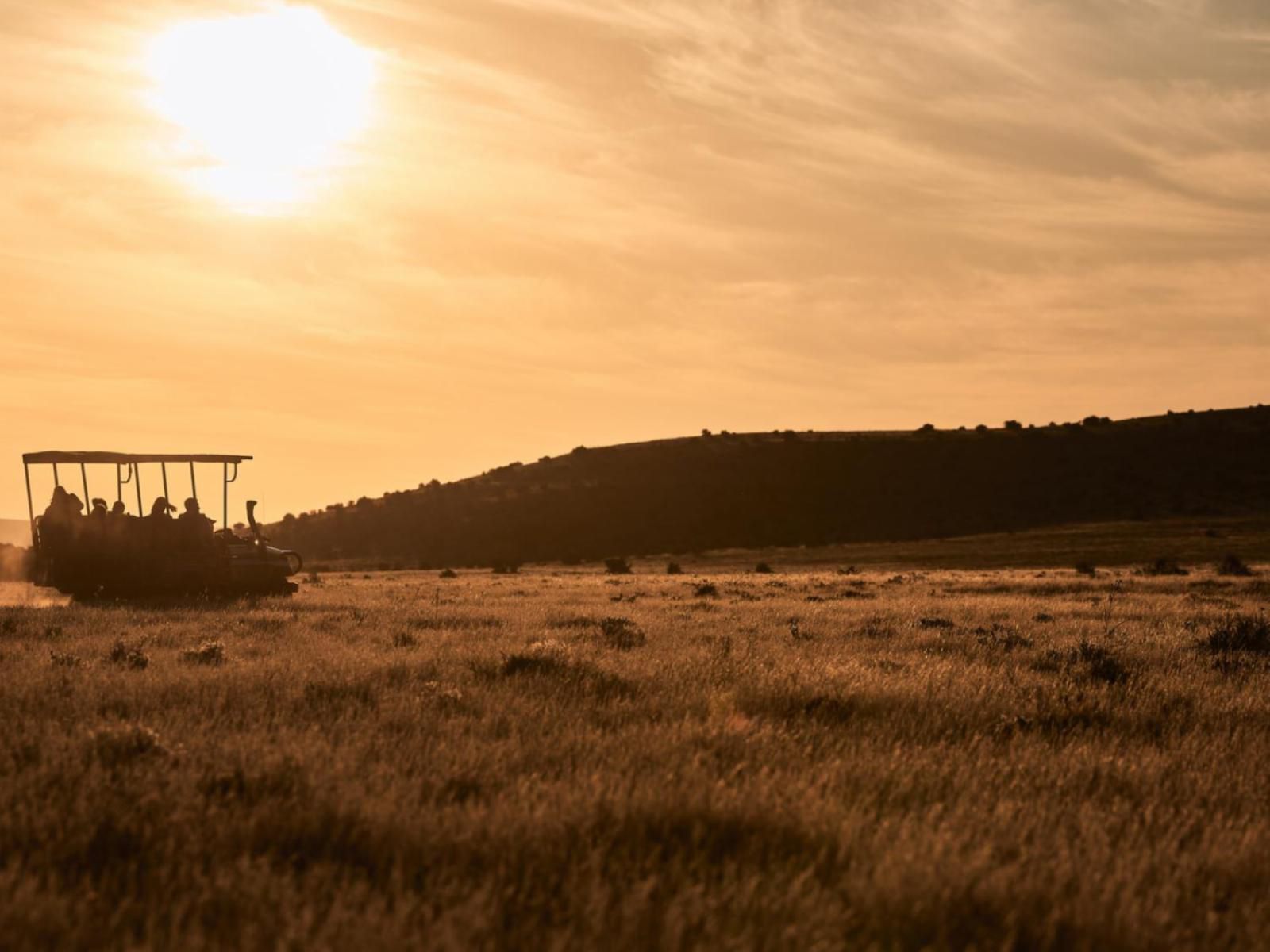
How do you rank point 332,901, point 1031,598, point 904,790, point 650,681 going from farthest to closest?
point 1031,598
point 650,681
point 904,790
point 332,901

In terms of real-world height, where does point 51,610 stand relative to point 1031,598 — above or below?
above

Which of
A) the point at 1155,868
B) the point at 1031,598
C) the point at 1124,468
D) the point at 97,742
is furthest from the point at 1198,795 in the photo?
the point at 1124,468

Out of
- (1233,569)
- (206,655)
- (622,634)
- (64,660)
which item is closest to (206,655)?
(206,655)

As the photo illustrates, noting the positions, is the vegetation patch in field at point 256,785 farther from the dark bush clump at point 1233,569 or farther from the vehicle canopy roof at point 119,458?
the dark bush clump at point 1233,569

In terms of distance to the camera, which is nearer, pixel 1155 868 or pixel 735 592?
pixel 1155 868

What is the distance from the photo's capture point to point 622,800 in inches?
226

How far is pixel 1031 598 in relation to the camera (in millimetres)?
27797

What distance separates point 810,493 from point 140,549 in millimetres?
88728

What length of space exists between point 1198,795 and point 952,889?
112 inches

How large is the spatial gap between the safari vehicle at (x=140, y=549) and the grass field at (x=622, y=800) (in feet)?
39.1

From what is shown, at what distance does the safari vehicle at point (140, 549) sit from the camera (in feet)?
78.5

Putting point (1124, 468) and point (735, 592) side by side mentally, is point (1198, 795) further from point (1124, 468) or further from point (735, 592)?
point (1124, 468)

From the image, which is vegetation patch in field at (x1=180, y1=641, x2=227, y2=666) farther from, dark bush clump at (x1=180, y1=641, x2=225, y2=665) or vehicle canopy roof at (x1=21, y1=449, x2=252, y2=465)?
vehicle canopy roof at (x1=21, y1=449, x2=252, y2=465)

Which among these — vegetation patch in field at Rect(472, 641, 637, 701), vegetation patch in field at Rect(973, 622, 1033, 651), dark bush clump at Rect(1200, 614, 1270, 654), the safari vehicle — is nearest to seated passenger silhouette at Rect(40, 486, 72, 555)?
the safari vehicle
